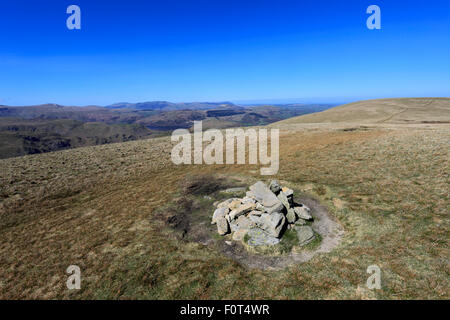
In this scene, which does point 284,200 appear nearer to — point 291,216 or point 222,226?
point 291,216

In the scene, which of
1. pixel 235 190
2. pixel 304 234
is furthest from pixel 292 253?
pixel 235 190

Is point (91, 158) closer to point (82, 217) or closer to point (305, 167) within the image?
point (82, 217)

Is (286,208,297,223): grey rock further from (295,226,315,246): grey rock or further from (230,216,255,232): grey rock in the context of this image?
(230,216,255,232): grey rock

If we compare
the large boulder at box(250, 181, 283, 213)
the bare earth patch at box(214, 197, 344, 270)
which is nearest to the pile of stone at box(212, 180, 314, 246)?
the large boulder at box(250, 181, 283, 213)

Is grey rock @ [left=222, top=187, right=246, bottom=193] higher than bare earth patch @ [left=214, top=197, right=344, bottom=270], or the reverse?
grey rock @ [left=222, top=187, right=246, bottom=193]

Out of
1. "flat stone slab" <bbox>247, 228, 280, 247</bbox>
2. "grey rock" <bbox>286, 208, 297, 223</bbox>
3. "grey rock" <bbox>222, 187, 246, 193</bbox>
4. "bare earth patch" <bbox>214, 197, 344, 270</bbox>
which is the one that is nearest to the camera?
"bare earth patch" <bbox>214, 197, 344, 270</bbox>

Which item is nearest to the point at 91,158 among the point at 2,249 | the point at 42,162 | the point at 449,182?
the point at 42,162
